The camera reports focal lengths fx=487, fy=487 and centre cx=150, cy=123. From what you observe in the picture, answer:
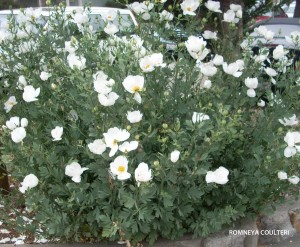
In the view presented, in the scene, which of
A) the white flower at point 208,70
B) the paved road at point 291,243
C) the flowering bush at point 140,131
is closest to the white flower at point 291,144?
the flowering bush at point 140,131

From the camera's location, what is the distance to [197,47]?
275 centimetres

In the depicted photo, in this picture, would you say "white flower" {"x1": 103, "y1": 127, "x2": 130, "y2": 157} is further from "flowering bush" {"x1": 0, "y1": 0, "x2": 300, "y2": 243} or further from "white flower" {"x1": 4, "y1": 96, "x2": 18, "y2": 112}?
"white flower" {"x1": 4, "y1": 96, "x2": 18, "y2": 112}

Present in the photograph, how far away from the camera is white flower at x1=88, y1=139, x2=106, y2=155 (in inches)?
95.7

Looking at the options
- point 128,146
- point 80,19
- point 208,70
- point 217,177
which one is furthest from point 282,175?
point 80,19

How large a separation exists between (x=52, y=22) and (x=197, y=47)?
1167 millimetres

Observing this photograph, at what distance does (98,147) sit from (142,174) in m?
0.27

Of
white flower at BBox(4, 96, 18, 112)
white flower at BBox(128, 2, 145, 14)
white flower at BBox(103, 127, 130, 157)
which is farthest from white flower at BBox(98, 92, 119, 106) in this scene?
white flower at BBox(128, 2, 145, 14)

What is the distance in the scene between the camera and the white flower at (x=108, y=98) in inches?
95.5

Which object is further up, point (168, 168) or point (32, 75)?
point (32, 75)

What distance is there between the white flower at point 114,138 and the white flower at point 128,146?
0.08 feet

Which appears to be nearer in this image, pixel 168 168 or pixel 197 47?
pixel 168 168

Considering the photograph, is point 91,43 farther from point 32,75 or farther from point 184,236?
point 184,236

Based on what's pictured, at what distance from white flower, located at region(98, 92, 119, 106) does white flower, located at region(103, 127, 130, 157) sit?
135mm

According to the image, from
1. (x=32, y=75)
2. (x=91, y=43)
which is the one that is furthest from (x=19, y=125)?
(x=91, y=43)
